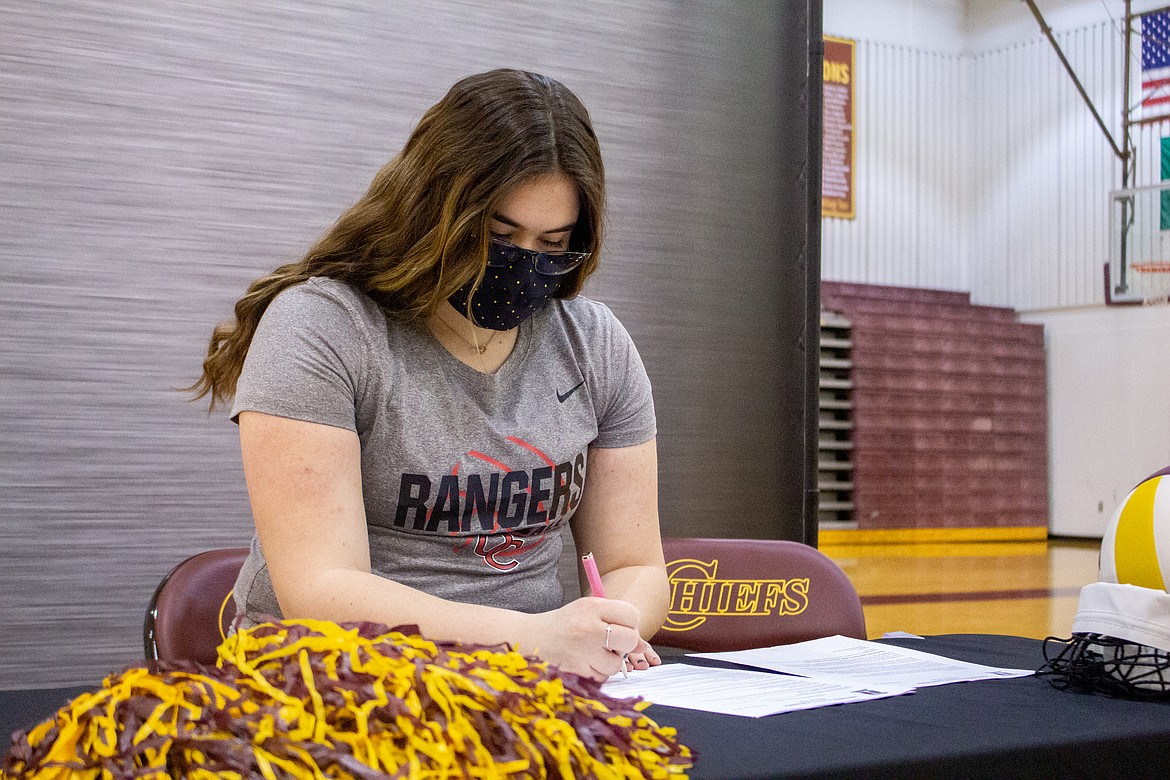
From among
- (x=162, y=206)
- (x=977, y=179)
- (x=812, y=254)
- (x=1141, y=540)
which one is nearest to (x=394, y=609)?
(x=1141, y=540)

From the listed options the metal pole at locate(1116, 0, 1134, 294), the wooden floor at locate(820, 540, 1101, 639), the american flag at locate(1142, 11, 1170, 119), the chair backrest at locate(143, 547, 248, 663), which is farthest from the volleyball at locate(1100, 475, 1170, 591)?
the metal pole at locate(1116, 0, 1134, 294)

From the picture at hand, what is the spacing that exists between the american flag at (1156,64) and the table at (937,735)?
9065mm

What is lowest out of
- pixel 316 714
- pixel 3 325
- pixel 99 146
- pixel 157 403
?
pixel 316 714

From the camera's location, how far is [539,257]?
1.35 m

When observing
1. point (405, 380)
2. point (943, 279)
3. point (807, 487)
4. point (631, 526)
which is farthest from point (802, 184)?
point (943, 279)

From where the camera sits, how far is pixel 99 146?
1928mm

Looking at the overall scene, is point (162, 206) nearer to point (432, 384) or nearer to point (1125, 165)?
point (432, 384)

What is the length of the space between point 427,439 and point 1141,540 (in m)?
0.78

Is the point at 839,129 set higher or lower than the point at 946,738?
higher

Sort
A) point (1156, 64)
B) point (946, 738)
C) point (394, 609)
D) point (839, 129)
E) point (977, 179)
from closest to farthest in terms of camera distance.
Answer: point (946, 738), point (394, 609), point (1156, 64), point (839, 129), point (977, 179)

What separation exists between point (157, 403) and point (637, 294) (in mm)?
977

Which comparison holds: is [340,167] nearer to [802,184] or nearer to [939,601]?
[802,184]

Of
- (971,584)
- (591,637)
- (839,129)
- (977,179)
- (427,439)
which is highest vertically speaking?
(839,129)

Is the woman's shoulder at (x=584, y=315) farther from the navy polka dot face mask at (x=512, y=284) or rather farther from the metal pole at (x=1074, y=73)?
the metal pole at (x=1074, y=73)
